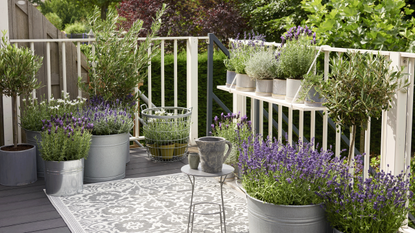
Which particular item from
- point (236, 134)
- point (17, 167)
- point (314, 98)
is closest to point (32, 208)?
point (17, 167)

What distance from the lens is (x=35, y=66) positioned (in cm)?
349

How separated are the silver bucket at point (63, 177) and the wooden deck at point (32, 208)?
0.33ft

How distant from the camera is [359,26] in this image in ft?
16.6

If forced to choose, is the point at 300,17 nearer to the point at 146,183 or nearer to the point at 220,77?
the point at 220,77

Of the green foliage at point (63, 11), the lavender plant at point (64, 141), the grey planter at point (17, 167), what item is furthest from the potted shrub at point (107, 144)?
the green foliage at point (63, 11)

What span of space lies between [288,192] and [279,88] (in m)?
0.96

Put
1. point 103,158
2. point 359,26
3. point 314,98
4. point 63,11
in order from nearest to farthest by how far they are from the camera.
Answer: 1. point 314,98
2. point 103,158
3. point 359,26
4. point 63,11

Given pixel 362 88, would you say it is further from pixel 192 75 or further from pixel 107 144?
pixel 192 75

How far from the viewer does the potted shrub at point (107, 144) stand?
351 cm

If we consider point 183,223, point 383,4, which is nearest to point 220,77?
point 383,4

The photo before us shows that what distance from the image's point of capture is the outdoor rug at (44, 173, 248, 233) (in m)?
2.77

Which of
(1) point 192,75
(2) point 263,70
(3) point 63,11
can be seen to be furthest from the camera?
(3) point 63,11

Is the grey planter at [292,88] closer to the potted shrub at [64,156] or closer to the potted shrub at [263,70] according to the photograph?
the potted shrub at [263,70]

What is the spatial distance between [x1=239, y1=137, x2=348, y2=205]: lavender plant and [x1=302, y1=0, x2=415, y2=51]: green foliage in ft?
8.80
